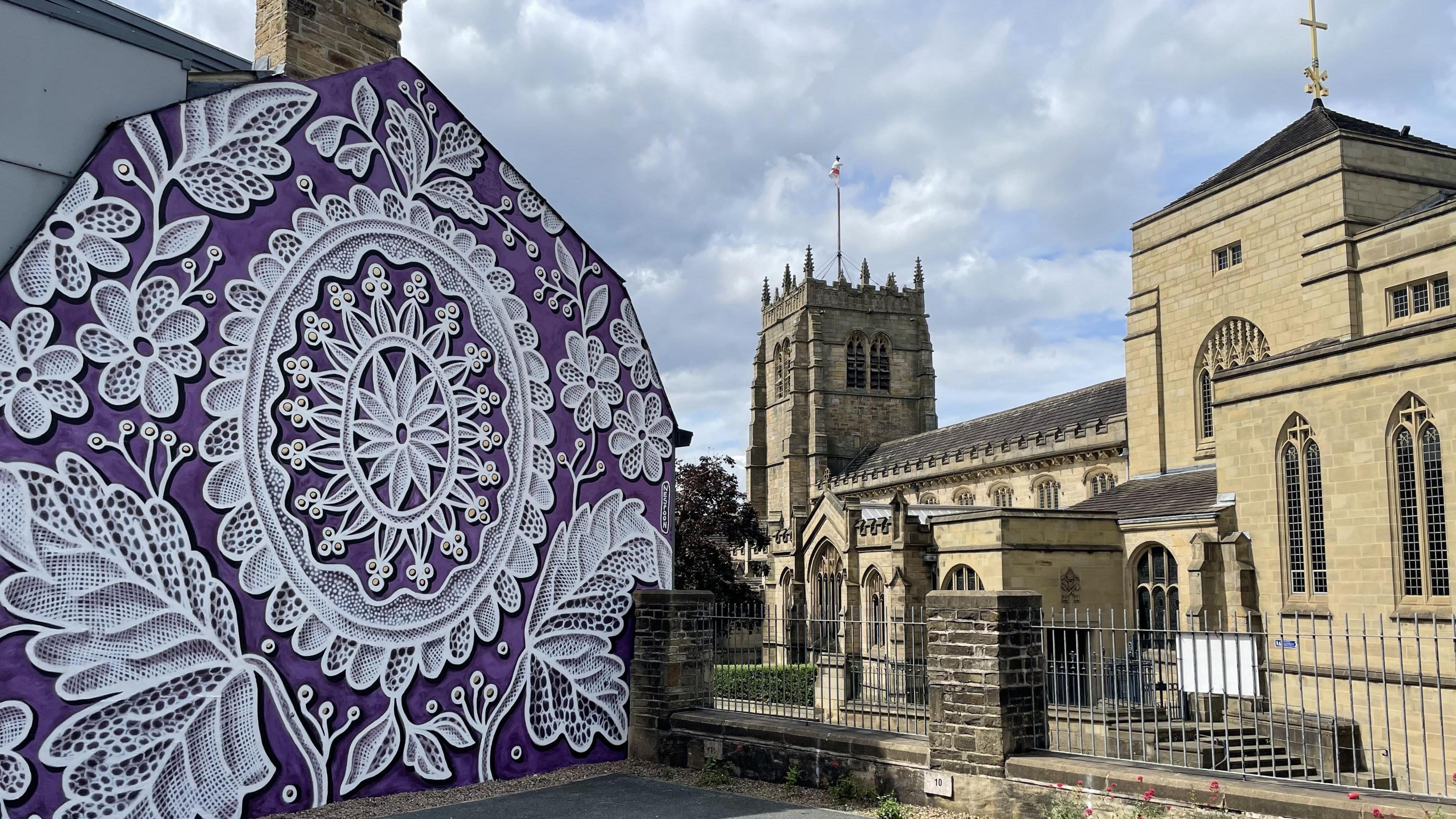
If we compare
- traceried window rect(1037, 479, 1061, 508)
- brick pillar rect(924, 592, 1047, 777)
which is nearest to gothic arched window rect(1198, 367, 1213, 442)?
traceried window rect(1037, 479, 1061, 508)

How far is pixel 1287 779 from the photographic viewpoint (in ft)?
26.0

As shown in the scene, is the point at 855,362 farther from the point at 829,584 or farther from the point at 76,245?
the point at 76,245

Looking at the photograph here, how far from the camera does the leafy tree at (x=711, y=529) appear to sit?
35.8 metres

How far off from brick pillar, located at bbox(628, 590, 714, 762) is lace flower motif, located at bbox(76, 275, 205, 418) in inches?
230

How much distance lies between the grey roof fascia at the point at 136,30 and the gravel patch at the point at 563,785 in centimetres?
698

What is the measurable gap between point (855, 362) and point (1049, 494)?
26041 millimetres

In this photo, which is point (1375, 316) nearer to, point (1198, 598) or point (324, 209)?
point (1198, 598)

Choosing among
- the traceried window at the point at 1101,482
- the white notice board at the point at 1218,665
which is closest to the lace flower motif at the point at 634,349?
the white notice board at the point at 1218,665

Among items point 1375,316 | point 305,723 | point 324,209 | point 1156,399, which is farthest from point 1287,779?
point 1156,399

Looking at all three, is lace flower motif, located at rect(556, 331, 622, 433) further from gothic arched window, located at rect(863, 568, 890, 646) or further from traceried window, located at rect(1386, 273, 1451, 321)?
gothic arched window, located at rect(863, 568, 890, 646)

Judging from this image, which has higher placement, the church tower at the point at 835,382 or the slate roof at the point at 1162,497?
the church tower at the point at 835,382

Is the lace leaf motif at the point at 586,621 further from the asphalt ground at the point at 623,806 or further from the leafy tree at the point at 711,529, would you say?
the leafy tree at the point at 711,529

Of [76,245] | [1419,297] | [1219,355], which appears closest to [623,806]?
[76,245]

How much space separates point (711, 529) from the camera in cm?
3800
